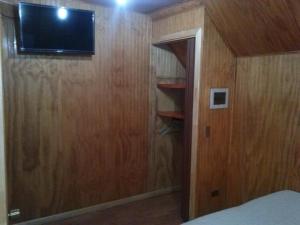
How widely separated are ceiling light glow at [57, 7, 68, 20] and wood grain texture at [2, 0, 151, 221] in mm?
120

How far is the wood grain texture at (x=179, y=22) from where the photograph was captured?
263cm

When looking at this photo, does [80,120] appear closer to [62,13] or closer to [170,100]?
[62,13]

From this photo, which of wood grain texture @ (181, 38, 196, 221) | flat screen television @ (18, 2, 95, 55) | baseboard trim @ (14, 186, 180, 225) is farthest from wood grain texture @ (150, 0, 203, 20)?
baseboard trim @ (14, 186, 180, 225)

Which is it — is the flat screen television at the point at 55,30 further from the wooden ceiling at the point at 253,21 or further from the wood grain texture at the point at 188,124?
the wood grain texture at the point at 188,124

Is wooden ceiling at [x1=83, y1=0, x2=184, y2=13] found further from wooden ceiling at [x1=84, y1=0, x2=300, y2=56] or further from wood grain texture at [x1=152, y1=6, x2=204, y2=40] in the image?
wood grain texture at [x1=152, y1=6, x2=204, y2=40]

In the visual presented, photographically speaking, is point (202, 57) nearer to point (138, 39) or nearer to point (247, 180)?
point (138, 39)

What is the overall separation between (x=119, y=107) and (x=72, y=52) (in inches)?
31.9

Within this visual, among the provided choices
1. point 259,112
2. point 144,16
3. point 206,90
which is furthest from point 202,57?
point 144,16

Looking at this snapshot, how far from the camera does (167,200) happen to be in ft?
11.2

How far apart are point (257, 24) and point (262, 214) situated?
1548 millimetres

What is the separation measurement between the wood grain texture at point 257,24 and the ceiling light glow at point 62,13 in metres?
1.34

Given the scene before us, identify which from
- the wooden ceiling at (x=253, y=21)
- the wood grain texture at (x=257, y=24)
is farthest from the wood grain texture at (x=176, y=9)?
the wood grain texture at (x=257, y=24)

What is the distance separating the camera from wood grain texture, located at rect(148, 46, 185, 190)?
3.39 meters

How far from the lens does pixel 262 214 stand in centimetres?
170
